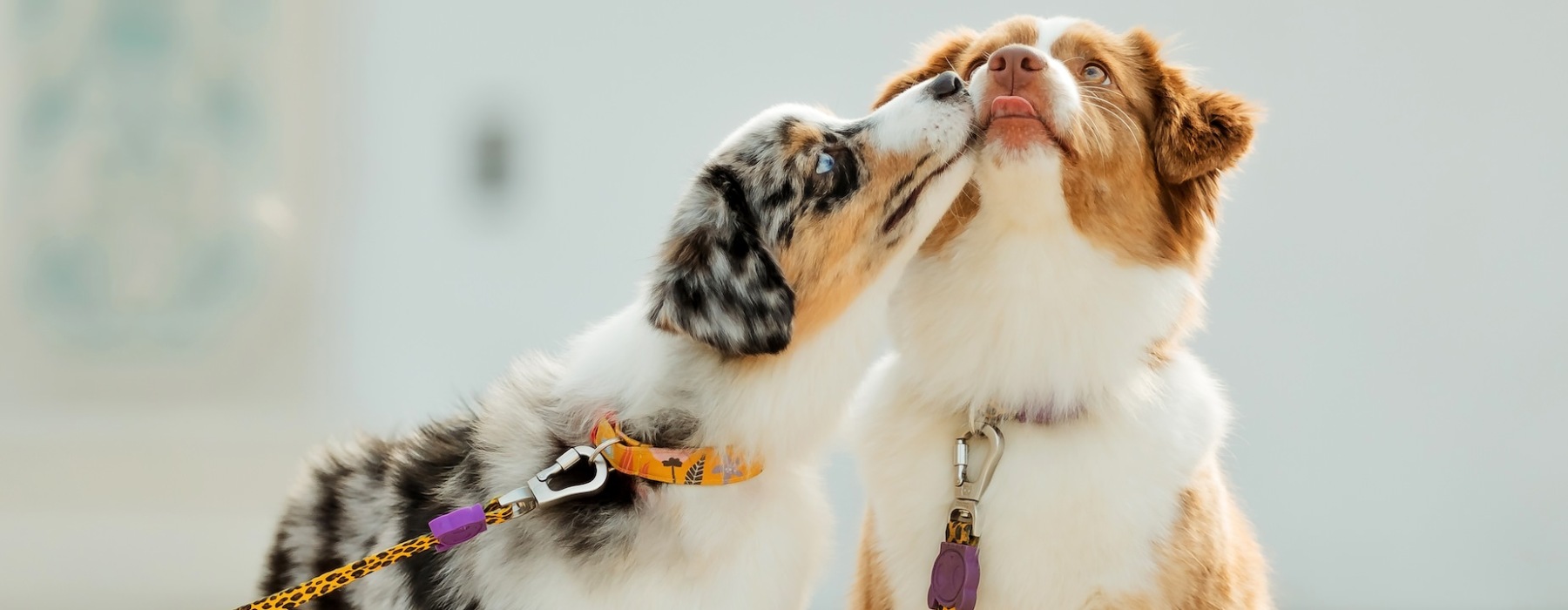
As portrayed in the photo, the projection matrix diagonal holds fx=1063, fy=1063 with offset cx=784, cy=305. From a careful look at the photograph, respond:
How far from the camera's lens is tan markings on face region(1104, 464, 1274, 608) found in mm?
1605

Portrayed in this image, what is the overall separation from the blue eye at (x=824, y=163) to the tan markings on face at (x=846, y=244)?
5 cm

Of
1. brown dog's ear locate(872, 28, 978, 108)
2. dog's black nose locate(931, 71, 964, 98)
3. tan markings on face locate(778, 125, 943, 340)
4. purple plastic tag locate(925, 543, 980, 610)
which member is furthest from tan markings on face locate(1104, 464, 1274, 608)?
brown dog's ear locate(872, 28, 978, 108)

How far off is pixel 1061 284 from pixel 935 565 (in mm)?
503

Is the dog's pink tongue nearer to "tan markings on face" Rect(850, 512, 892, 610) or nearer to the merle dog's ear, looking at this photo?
the merle dog's ear

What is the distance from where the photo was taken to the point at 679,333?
5.23 ft

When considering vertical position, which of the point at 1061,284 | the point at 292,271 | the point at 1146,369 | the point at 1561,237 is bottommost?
the point at 1561,237

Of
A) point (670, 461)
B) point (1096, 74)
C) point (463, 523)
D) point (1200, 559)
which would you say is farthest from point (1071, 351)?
point (463, 523)

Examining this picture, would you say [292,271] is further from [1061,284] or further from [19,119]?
[1061,284]

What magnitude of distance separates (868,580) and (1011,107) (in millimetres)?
835

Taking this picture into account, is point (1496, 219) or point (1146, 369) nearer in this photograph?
point (1146, 369)

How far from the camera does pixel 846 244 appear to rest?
167 cm

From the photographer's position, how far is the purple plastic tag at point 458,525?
1440mm

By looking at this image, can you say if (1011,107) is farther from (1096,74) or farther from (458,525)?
(458,525)

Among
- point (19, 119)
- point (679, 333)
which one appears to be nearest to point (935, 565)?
point (679, 333)
